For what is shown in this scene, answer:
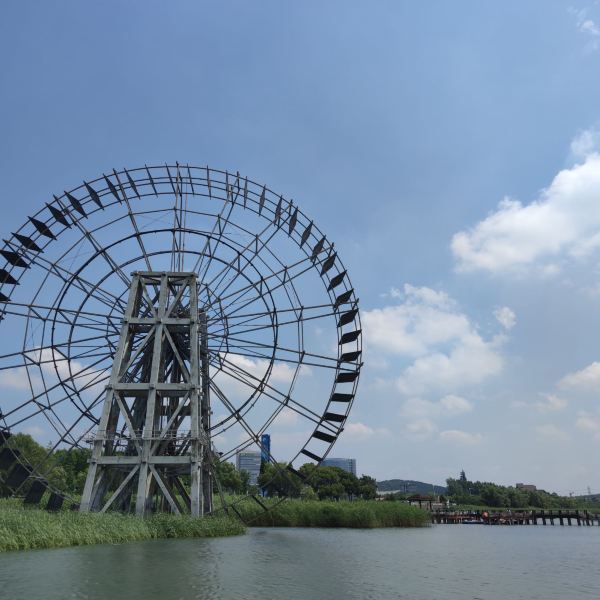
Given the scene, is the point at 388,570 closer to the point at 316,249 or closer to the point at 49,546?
the point at 49,546

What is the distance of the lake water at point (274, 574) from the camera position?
13.6 m

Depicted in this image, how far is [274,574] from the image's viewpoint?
17031 millimetres

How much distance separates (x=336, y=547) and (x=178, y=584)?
551 inches

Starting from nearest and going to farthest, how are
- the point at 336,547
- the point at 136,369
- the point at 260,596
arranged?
the point at 260,596 < the point at 336,547 < the point at 136,369

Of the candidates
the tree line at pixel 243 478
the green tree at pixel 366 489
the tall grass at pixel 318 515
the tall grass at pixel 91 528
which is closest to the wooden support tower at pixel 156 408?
the tall grass at pixel 91 528

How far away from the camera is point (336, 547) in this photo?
26750 mm

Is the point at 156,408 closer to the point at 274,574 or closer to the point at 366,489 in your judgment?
the point at 274,574

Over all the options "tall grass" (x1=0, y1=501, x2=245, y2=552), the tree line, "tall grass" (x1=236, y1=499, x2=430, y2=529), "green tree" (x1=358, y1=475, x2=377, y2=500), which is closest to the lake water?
"tall grass" (x1=0, y1=501, x2=245, y2=552)

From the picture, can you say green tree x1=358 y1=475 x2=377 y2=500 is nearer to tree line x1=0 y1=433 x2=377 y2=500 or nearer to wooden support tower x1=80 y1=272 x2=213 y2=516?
tree line x1=0 y1=433 x2=377 y2=500

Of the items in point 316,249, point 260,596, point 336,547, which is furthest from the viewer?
point 316,249

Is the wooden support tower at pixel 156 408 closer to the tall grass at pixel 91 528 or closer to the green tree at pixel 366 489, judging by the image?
the tall grass at pixel 91 528

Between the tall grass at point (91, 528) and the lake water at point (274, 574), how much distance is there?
1.04 metres

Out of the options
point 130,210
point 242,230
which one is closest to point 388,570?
point 242,230

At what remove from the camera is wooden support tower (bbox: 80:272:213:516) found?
1091 inches
